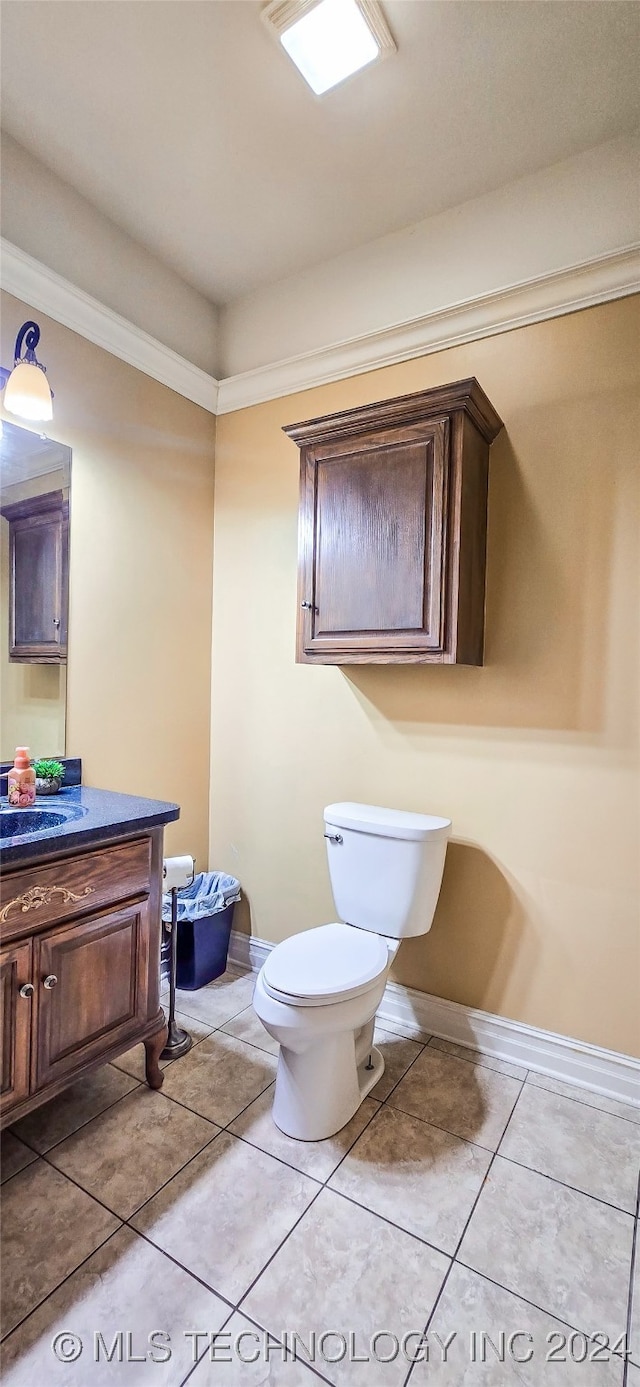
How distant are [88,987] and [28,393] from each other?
161 cm

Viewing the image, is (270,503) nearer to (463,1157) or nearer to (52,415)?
(52,415)

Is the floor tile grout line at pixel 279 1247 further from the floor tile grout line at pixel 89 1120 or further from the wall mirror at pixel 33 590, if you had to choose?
the wall mirror at pixel 33 590

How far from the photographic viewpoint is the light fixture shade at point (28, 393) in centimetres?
163

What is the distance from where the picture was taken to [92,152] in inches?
69.9

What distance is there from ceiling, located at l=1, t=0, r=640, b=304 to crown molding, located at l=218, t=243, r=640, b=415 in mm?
373

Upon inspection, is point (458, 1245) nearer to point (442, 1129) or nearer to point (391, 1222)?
point (391, 1222)

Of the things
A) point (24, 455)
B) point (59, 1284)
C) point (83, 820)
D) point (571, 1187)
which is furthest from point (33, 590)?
point (571, 1187)

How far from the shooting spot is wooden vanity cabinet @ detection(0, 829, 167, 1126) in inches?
50.8

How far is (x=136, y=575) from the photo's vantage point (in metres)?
2.18

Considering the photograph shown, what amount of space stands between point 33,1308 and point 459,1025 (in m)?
1.32

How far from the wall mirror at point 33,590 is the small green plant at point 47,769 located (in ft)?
0.17

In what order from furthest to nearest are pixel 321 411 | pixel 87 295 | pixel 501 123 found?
1. pixel 321 411
2. pixel 87 295
3. pixel 501 123

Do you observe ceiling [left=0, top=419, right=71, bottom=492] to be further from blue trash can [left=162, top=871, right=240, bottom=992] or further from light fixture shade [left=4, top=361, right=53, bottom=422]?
blue trash can [left=162, top=871, right=240, bottom=992]

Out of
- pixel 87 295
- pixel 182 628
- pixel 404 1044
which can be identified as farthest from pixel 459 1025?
pixel 87 295
